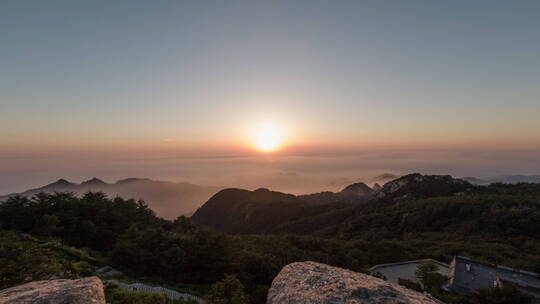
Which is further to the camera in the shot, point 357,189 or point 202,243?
point 357,189

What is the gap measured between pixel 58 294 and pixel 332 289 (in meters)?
4.70

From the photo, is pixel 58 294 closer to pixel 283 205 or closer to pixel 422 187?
pixel 422 187

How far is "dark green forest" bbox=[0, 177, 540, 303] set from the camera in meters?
18.6

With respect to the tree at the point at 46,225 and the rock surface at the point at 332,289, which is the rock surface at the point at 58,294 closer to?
the rock surface at the point at 332,289

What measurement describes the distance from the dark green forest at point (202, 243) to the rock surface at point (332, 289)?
696 cm

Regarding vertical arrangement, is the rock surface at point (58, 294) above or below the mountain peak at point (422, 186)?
above

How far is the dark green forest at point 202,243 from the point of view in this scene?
18.6 m

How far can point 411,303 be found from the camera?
3371 mm

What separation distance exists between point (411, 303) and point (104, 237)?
35227 mm

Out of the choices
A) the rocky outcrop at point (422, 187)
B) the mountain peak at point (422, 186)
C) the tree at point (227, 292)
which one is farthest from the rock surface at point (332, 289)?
the mountain peak at point (422, 186)

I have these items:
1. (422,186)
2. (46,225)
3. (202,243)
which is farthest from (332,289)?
(422,186)

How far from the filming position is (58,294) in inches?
173

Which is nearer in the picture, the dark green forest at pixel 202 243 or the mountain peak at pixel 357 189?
the dark green forest at pixel 202 243

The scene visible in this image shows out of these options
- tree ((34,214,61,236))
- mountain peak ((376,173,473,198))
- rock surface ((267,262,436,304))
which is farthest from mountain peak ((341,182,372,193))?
rock surface ((267,262,436,304))
